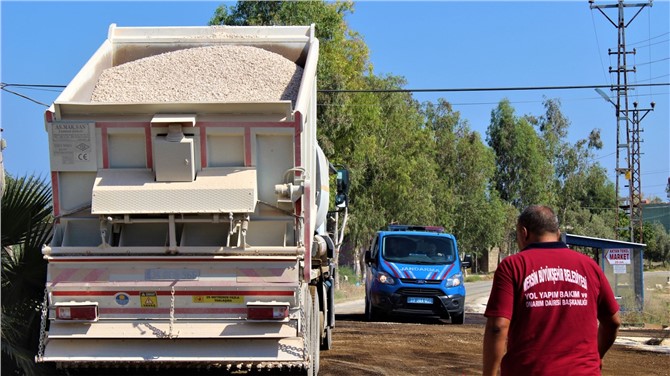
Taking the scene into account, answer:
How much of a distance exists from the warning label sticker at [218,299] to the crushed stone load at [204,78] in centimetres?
191

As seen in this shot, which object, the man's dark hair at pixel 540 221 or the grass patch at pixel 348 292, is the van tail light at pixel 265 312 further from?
the grass patch at pixel 348 292

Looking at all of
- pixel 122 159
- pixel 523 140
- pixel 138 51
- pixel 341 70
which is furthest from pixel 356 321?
pixel 523 140

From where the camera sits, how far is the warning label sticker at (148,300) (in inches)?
310

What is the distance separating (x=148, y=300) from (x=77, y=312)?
643 millimetres

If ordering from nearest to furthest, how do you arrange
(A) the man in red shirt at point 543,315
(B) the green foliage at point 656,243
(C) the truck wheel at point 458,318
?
(A) the man in red shirt at point 543,315
(C) the truck wheel at point 458,318
(B) the green foliage at point 656,243

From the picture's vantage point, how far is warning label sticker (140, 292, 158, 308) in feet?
25.8

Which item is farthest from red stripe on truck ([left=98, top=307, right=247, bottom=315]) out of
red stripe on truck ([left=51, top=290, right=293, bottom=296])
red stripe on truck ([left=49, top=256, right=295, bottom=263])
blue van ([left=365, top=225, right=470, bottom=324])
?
blue van ([left=365, top=225, right=470, bottom=324])

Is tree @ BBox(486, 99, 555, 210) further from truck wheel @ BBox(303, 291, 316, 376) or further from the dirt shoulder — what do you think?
truck wheel @ BBox(303, 291, 316, 376)

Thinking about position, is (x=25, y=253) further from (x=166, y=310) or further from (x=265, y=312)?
(x=265, y=312)

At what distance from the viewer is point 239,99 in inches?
342

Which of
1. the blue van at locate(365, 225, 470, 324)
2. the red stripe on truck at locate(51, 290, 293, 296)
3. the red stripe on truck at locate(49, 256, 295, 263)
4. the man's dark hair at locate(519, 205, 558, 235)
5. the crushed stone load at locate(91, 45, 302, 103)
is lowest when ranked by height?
the blue van at locate(365, 225, 470, 324)

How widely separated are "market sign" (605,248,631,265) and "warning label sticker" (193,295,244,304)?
17.3 meters

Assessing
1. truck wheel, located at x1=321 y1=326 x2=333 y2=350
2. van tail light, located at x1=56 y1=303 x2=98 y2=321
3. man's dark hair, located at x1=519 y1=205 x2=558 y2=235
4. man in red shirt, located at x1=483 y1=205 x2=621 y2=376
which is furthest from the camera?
truck wheel, located at x1=321 y1=326 x2=333 y2=350

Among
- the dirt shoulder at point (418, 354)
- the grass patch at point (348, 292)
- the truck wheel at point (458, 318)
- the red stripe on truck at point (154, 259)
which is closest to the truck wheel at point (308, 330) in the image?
the red stripe on truck at point (154, 259)
